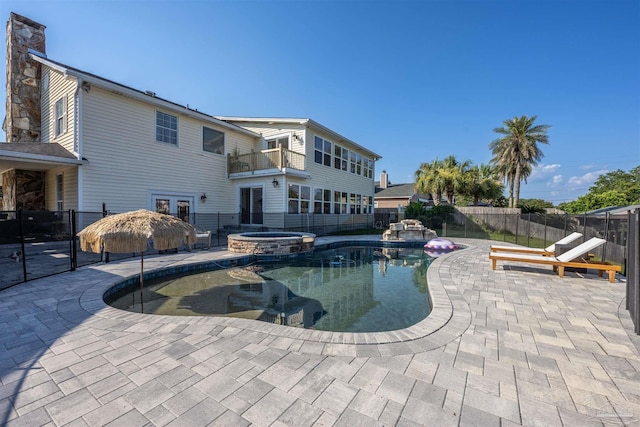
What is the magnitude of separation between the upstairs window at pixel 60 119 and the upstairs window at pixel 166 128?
126 inches

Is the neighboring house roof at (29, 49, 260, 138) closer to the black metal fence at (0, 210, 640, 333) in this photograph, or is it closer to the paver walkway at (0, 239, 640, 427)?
the black metal fence at (0, 210, 640, 333)

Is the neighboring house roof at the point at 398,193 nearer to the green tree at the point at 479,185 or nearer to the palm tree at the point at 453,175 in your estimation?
the palm tree at the point at 453,175

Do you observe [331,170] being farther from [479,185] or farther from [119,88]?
[479,185]

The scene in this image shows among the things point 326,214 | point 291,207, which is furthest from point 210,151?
point 326,214

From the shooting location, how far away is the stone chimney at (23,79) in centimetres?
1151

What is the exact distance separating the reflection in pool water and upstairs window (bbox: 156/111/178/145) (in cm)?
799

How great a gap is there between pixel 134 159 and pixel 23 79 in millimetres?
6328

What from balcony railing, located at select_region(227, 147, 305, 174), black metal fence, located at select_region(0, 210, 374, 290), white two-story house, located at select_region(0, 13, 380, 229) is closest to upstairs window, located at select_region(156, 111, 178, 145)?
white two-story house, located at select_region(0, 13, 380, 229)

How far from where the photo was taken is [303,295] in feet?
20.5

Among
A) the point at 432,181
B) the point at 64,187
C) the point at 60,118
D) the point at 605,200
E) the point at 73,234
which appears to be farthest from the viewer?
the point at 432,181

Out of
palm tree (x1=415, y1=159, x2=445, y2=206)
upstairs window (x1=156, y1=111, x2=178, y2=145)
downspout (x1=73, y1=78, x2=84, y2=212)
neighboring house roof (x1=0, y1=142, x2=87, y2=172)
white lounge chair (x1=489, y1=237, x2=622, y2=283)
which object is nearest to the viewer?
white lounge chair (x1=489, y1=237, x2=622, y2=283)

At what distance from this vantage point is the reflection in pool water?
4.92m

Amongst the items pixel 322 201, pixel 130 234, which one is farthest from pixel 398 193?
pixel 130 234

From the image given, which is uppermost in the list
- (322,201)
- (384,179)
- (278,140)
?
(384,179)
